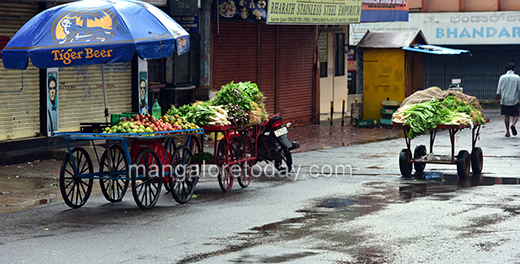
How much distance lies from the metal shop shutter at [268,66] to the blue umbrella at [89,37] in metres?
11.1

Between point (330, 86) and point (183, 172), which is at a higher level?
point (330, 86)

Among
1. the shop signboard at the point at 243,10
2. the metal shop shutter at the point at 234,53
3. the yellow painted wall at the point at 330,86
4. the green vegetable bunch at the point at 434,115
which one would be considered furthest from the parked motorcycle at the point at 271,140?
the yellow painted wall at the point at 330,86

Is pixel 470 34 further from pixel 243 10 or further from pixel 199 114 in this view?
pixel 199 114

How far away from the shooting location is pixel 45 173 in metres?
12.7

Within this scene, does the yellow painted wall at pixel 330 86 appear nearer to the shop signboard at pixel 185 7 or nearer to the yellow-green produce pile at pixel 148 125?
the shop signboard at pixel 185 7

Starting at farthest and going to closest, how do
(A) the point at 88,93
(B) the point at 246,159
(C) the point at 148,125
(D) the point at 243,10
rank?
(D) the point at 243,10, (A) the point at 88,93, (B) the point at 246,159, (C) the point at 148,125

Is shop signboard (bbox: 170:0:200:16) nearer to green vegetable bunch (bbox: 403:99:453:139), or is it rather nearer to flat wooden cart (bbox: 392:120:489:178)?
flat wooden cart (bbox: 392:120:489:178)

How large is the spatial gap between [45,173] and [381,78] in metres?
12.7

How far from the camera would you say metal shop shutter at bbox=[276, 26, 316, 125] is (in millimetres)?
22127

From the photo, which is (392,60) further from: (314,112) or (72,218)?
(72,218)

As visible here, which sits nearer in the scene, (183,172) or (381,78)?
(183,172)

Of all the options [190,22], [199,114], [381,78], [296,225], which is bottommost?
[296,225]

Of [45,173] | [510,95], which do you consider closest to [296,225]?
[45,173]

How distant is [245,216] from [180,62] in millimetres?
9784
